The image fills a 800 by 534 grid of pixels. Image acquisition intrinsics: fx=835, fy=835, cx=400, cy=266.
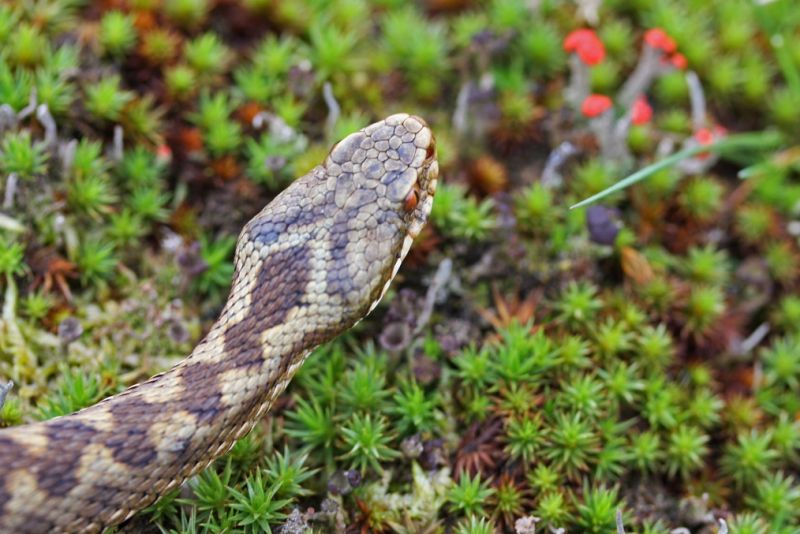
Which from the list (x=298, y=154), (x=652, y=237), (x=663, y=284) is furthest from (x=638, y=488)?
(x=298, y=154)

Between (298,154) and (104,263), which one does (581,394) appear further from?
(104,263)

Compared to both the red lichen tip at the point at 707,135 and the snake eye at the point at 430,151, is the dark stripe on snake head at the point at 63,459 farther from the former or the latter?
the red lichen tip at the point at 707,135

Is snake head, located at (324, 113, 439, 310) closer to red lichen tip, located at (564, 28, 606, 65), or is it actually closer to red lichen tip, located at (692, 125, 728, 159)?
red lichen tip, located at (564, 28, 606, 65)

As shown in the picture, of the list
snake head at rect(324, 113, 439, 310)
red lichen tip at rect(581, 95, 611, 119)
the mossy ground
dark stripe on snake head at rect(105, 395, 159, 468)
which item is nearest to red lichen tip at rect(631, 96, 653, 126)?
red lichen tip at rect(581, 95, 611, 119)

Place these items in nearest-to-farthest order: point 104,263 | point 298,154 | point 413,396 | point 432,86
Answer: point 413,396 < point 104,263 < point 298,154 < point 432,86

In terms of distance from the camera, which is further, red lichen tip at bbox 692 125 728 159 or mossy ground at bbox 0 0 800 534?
red lichen tip at bbox 692 125 728 159

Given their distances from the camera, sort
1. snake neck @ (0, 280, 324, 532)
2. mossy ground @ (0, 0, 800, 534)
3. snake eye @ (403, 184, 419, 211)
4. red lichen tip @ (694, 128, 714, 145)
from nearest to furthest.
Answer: snake neck @ (0, 280, 324, 532), snake eye @ (403, 184, 419, 211), mossy ground @ (0, 0, 800, 534), red lichen tip @ (694, 128, 714, 145)

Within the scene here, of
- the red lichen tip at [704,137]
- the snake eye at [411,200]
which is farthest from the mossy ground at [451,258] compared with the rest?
the snake eye at [411,200]
